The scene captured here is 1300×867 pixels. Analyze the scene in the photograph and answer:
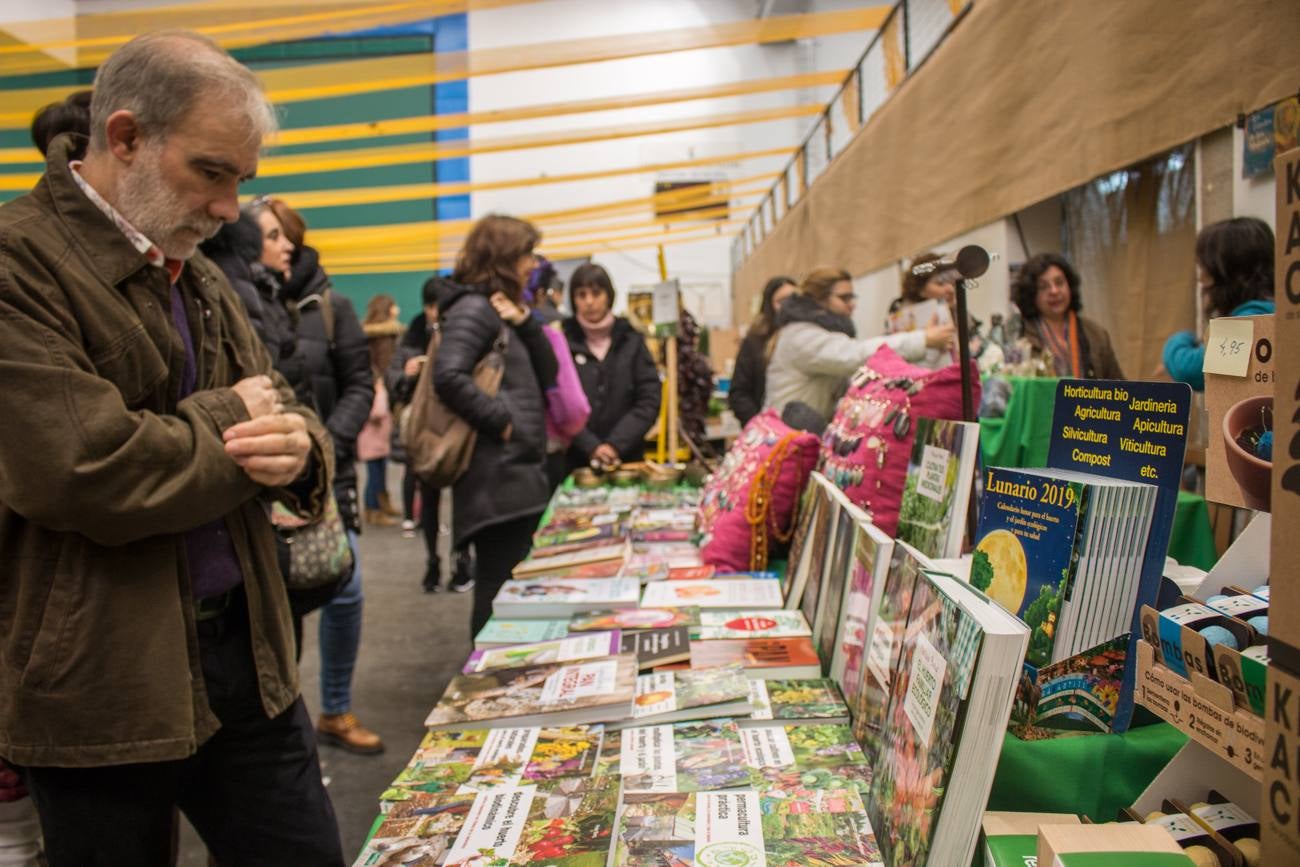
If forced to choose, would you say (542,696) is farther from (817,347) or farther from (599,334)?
(599,334)

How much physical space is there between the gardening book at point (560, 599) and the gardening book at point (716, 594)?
4cm

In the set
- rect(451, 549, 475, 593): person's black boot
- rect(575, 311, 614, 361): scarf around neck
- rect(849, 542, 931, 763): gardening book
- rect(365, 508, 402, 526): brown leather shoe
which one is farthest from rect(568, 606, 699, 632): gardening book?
rect(365, 508, 402, 526): brown leather shoe

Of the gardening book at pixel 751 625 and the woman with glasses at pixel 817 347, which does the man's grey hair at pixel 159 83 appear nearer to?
the gardening book at pixel 751 625

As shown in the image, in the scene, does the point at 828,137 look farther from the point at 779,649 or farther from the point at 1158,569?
the point at 1158,569

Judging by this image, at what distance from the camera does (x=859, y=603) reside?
116cm

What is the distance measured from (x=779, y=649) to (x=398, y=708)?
206 cm

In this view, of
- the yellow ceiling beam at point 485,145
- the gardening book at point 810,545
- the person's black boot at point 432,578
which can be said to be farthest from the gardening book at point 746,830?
the yellow ceiling beam at point 485,145

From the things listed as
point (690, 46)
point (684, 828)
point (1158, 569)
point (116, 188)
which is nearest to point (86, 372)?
point (116, 188)

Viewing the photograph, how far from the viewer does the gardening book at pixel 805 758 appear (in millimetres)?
960

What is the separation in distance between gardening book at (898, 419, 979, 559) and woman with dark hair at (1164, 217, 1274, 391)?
2.79ft

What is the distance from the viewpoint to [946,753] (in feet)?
2.32

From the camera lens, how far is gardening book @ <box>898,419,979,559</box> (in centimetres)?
109

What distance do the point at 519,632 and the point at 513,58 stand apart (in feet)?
12.6

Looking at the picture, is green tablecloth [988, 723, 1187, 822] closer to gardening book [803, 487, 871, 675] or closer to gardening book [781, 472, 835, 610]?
gardening book [803, 487, 871, 675]
